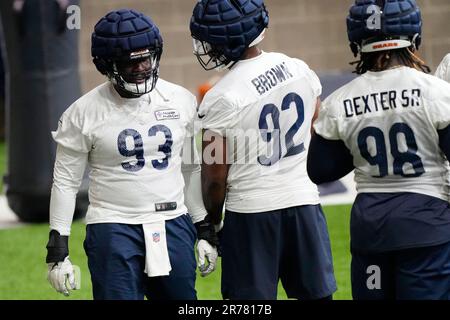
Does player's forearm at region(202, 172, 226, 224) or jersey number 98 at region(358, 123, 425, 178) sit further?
player's forearm at region(202, 172, 226, 224)

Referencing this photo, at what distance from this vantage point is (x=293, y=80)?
5.08 metres

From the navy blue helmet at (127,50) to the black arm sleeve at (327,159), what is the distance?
2.62 ft

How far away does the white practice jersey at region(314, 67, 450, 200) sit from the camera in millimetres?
4488

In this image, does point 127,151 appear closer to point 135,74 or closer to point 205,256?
point 135,74

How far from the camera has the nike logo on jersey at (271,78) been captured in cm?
498

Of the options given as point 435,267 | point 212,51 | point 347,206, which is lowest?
point 347,206

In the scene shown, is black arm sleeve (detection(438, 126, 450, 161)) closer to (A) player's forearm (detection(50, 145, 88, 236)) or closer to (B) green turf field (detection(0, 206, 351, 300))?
(A) player's forearm (detection(50, 145, 88, 236))

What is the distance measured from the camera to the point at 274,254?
504 centimetres

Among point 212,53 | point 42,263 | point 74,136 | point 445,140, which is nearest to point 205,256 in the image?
point 74,136

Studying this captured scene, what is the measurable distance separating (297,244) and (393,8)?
43.8 inches

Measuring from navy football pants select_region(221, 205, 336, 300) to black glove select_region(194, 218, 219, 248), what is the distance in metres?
0.15

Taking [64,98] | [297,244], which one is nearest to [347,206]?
[64,98]

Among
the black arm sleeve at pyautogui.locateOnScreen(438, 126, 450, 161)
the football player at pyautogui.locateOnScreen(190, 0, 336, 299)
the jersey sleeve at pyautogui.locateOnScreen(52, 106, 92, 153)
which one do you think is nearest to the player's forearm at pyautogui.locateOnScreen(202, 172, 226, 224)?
the football player at pyautogui.locateOnScreen(190, 0, 336, 299)
